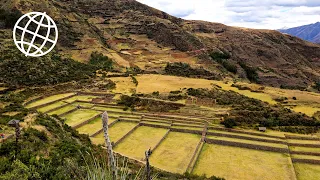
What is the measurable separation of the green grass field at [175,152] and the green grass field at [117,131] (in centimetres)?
397

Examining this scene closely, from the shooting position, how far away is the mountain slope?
64.5 m

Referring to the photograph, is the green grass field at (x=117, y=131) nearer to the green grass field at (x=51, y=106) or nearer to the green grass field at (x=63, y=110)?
the green grass field at (x=63, y=110)

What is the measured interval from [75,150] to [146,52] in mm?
55720

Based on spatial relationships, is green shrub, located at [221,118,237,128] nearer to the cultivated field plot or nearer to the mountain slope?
the cultivated field plot

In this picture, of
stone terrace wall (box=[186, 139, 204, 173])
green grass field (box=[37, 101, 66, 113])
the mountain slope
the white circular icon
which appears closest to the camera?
the white circular icon

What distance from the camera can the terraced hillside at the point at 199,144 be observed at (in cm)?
2128

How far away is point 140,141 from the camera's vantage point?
26000 millimetres

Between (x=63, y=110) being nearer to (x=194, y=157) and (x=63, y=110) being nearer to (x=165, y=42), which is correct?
(x=194, y=157)

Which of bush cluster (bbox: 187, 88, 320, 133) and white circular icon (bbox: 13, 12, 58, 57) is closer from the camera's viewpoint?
white circular icon (bbox: 13, 12, 58, 57)

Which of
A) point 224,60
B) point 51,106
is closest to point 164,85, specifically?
point 51,106

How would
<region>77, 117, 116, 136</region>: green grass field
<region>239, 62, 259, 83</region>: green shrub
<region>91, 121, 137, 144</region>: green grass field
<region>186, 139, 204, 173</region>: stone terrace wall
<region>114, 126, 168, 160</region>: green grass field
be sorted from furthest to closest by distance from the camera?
<region>239, 62, 259, 83</region>: green shrub
<region>77, 117, 116, 136</region>: green grass field
<region>91, 121, 137, 144</region>: green grass field
<region>114, 126, 168, 160</region>: green grass field
<region>186, 139, 204, 173</region>: stone terrace wall

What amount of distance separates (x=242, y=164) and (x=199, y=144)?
14.8ft

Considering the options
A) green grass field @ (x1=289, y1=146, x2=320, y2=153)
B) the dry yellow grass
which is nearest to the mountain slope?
the dry yellow grass

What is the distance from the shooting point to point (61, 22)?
6719 centimetres
